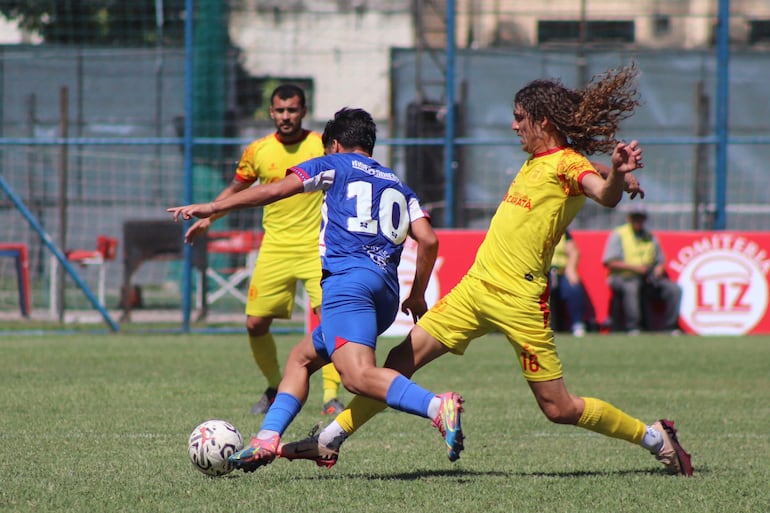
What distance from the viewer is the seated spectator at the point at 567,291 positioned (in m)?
15.8

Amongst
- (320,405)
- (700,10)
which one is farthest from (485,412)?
(700,10)

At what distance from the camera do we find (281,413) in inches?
241

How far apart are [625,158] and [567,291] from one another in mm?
10334

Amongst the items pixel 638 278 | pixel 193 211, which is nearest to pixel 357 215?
pixel 193 211

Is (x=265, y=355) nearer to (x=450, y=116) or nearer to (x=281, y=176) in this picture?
(x=281, y=176)

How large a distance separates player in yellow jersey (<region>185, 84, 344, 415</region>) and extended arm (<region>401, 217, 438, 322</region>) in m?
2.47

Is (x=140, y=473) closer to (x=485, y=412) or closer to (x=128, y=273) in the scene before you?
(x=485, y=412)

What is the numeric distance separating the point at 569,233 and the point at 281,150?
7370mm

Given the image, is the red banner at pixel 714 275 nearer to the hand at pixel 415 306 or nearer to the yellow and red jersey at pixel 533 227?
the hand at pixel 415 306

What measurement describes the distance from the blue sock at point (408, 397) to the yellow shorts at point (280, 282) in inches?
134

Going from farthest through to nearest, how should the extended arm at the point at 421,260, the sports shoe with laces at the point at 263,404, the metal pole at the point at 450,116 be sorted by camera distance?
the metal pole at the point at 450,116 → the sports shoe with laces at the point at 263,404 → the extended arm at the point at 421,260

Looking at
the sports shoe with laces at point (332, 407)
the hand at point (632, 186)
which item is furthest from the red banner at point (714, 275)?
the hand at point (632, 186)

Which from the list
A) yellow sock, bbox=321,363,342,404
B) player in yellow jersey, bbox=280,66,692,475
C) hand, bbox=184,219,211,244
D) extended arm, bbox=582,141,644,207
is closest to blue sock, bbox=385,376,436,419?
player in yellow jersey, bbox=280,66,692,475

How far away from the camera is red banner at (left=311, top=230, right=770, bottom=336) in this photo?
607 inches
